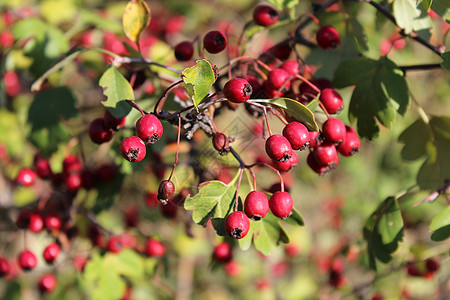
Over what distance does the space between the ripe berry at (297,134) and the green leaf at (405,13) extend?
720mm

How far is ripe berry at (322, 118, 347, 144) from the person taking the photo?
4.74ft

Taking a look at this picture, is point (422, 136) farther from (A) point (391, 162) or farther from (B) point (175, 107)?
(A) point (391, 162)

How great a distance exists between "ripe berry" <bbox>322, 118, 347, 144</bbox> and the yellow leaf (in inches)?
35.9

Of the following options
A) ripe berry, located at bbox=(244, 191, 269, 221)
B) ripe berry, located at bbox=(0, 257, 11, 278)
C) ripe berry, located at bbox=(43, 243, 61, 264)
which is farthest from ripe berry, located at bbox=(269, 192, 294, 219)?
ripe berry, located at bbox=(0, 257, 11, 278)

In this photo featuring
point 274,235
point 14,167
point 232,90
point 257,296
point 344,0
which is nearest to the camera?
point 232,90

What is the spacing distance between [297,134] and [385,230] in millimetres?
800

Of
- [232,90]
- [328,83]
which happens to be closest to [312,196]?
[328,83]

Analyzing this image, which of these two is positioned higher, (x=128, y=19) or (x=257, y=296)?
(x=128, y=19)

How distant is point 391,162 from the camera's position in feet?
15.0

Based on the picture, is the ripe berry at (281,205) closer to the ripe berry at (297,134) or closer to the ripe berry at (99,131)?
the ripe berry at (297,134)

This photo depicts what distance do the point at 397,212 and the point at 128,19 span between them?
57.3 inches

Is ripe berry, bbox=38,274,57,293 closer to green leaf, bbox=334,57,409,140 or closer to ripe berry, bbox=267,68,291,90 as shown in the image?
ripe berry, bbox=267,68,291,90

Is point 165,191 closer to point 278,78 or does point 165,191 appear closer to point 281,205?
point 281,205

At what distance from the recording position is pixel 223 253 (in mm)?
2510
